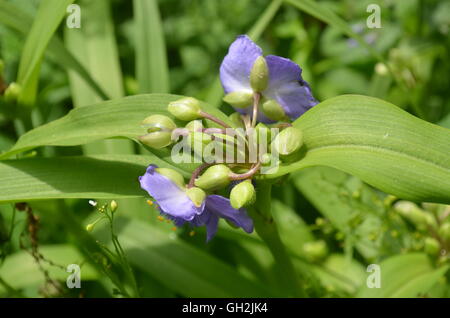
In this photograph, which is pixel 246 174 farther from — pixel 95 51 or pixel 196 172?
pixel 95 51

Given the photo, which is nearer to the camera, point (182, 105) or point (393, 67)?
point (182, 105)

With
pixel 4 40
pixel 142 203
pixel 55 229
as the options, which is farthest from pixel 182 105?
pixel 4 40

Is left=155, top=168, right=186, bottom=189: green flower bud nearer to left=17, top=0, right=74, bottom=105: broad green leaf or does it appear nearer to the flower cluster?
the flower cluster

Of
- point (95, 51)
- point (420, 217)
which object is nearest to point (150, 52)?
point (95, 51)

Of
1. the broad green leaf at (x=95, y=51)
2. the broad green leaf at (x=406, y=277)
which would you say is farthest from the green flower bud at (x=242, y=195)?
the broad green leaf at (x=95, y=51)

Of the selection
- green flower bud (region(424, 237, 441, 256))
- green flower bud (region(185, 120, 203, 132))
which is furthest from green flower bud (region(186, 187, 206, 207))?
green flower bud (region(424, 237, 441, 256))

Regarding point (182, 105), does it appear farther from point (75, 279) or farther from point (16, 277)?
point (16, 277)
